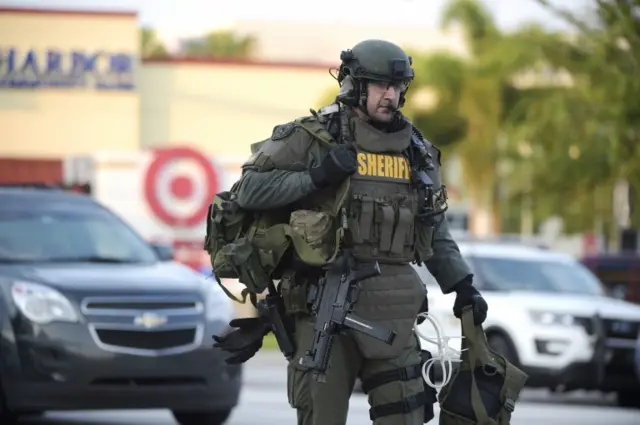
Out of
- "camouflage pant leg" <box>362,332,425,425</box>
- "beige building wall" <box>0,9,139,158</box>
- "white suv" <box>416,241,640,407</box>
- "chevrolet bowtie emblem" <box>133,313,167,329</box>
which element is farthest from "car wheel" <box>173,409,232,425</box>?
"beige building wall" <box>0,9,139,158</box>

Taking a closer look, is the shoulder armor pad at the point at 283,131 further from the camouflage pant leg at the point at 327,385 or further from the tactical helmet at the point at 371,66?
the camouflage pant leg at the point at 327,385

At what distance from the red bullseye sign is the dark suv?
63.4 feet

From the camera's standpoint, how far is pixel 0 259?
11000 millimetres

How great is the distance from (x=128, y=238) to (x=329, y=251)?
215 inches

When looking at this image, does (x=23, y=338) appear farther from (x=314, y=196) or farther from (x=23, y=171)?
(x=23, y=171)

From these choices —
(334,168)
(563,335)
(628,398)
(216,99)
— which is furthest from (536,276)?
(216,99)

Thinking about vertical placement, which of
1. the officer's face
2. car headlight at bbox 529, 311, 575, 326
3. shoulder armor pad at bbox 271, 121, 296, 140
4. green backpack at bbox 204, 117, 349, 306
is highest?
the officer's face

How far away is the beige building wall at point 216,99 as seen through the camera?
44406mm

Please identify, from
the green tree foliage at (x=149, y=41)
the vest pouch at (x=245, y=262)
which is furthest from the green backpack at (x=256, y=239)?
the green tree foliage at (x=149, y=41)

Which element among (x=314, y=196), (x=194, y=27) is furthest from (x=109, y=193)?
(x=194, y=27)

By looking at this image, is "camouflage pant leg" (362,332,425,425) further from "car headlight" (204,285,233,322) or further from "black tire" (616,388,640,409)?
"black tire" (616,388,640,409)

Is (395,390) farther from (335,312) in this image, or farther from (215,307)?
(215,307)

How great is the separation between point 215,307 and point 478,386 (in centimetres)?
444

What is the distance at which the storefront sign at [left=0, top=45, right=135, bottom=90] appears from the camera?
41.8 m
